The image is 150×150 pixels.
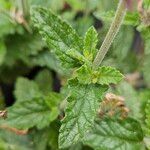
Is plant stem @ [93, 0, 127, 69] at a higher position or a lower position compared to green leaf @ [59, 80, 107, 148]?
higher

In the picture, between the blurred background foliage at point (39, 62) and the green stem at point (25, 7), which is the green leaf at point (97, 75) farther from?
the green stem at point (25, 7)

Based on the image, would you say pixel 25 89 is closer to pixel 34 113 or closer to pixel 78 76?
pixel 34 113

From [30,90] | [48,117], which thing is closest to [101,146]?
[48,117]

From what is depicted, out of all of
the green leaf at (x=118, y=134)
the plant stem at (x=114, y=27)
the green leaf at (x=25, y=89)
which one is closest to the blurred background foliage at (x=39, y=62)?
the green leaf at (x=25, y=89)

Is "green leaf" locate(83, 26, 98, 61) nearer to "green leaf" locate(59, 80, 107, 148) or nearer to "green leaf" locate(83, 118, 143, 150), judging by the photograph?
"green leaf" locate(59, 80, 107, 148)

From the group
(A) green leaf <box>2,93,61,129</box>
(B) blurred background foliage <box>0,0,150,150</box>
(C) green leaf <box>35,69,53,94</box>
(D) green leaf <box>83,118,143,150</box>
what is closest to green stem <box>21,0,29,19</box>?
(B) blurred background foliage <box>0,0,150,150</box>

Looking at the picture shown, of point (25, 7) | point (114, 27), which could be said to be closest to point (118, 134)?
point (114, 27)

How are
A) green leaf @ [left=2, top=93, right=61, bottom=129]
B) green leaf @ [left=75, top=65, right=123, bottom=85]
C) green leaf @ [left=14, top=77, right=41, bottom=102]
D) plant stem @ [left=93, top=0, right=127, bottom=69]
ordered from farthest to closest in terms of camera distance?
green leaf @ [left=14, top=77, right=41, bottom=102] < green leaf @ [left=2, top=93, right=61, bottom=129] < green leaf @ [left=75, top=65, right=123, bottom=85] < plant stem @ [left=93, top=0, right=127, bottom=69]
